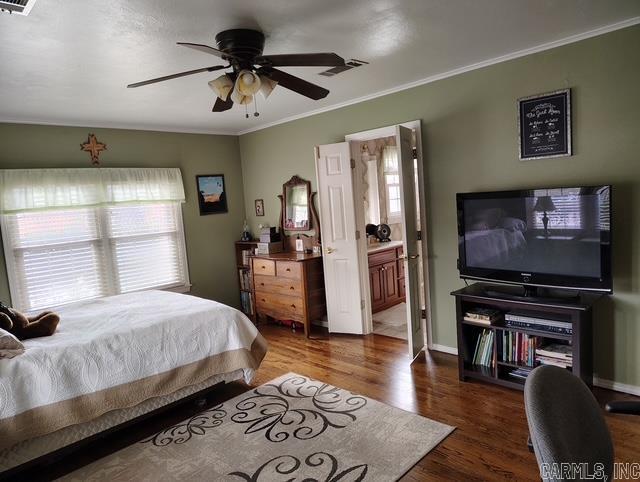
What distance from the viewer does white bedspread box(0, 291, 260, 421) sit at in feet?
7.95

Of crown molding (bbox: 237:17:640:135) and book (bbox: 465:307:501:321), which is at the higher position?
crown molding (bbox: 237:17:640:135)

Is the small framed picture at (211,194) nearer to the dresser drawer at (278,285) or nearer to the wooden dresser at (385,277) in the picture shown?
the dresser drawer at (278,285)

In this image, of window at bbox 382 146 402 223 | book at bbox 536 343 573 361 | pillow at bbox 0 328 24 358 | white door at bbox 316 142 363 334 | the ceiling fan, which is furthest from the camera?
window at bbox 382 146 402 223

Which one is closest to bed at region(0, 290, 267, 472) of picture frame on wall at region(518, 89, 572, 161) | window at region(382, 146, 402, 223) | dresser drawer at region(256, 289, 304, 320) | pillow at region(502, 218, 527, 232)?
dresser drawer at region(256, 289, 304, 320)

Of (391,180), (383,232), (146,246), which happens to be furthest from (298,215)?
(146,246)

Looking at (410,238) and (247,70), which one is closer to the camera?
(247,70)

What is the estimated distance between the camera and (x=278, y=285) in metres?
4.88

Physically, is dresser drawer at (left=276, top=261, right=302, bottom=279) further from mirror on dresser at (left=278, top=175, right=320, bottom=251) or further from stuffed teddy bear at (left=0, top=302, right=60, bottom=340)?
stuffed teddy bear at (left=0, top=302, right=60, bottom=340)

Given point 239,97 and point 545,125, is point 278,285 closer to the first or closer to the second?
point 239,97

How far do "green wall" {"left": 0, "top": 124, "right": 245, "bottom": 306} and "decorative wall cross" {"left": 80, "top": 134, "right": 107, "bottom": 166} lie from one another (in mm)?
46

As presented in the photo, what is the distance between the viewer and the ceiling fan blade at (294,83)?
2.33m

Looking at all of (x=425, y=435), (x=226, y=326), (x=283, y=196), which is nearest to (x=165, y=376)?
(x=226, y=326)

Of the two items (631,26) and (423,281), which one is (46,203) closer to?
(423,281)

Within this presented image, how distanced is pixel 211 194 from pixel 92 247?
154cm
